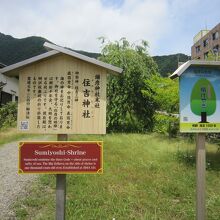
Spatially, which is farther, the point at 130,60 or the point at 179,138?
the point at 130,60

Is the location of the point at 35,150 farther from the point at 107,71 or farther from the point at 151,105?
the point at 151,105

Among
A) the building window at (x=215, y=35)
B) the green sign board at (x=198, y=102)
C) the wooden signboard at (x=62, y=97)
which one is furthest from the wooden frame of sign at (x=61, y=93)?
the building window at (x=215, y=35)

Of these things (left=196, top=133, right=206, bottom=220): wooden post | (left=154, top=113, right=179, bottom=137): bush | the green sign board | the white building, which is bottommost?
(left=196, top=133, right=206, bottom=220): wooden post

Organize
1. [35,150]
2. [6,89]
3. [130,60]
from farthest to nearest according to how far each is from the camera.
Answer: [6,89] < [130,60] < [35,150]

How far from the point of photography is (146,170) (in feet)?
28.6

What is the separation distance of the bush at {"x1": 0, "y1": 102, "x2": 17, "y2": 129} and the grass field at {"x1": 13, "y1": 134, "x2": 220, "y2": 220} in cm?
1323

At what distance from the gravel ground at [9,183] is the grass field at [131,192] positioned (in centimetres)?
17

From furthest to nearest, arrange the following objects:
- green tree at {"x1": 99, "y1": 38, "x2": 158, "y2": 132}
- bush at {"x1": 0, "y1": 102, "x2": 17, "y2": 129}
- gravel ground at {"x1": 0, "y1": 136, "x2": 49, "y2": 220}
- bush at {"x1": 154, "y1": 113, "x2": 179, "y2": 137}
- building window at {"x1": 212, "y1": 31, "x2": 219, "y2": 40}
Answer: building window at {"x1": 212, "y1": 31, "x2": 219, "y2": 40}
bush at {"x1": 0, "y1": 102, "x2": 17, "y2": 129}
green tree at {"x1": 99, "y1": 38, "x2": 158, "y2": 132}
bush at {"x1": 154, "y1": 113, "x2": 179, "y2": 137}
gravel ground at {"x1": 0, "y1": 136, "x2": 49, "y2": 220}

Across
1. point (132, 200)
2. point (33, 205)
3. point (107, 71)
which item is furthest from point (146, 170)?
point (107, 71)

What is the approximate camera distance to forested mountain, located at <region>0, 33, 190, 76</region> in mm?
74731

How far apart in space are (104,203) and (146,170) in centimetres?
272

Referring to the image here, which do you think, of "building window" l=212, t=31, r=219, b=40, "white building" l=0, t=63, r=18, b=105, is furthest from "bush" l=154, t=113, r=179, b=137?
"building window" l=212, t=31, r=219, b=40

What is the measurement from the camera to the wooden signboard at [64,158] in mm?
4531

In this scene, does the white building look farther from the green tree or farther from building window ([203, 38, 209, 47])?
building window ([203, 38, 209, 47])
